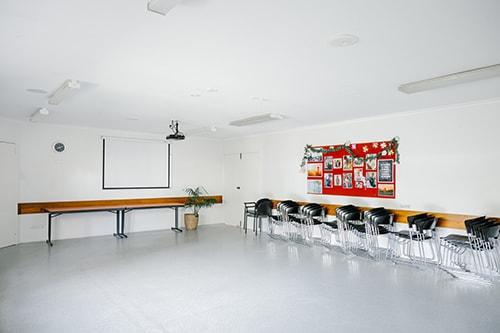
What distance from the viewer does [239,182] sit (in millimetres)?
9648

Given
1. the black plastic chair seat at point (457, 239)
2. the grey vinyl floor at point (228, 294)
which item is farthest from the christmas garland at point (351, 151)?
the grey vinyl floor at point (228, 294)

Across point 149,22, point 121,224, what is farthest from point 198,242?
point 149,22

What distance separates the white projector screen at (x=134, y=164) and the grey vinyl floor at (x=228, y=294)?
2.36 meters

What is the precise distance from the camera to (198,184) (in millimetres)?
9766

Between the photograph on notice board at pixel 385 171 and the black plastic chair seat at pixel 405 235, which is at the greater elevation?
the photograph on notice board at pixel 385 171

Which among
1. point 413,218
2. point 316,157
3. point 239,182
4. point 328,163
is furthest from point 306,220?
point 239,182

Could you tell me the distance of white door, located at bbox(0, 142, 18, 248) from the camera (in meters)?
6.68

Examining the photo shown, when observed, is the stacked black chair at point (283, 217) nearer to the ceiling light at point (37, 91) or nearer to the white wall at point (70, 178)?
the white wall at point (70, 178)

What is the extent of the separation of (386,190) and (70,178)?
264 inches

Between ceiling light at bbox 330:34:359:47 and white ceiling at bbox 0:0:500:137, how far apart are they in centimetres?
6

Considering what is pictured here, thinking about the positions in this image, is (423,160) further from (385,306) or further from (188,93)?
(188,93)

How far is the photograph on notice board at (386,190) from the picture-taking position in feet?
20.2

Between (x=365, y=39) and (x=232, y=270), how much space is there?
3.68m

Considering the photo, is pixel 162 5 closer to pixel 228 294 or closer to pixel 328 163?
pixel 228 294
